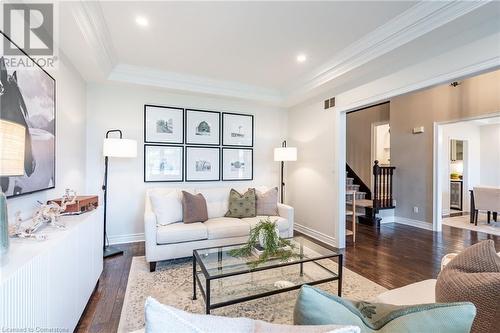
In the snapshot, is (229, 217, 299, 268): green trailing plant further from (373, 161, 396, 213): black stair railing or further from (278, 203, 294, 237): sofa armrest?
(373, 161, 396, 213): black stair railing

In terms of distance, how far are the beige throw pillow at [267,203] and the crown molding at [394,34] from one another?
72.2 inches

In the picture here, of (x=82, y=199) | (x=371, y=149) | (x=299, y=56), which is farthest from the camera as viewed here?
(x=371, y=149)

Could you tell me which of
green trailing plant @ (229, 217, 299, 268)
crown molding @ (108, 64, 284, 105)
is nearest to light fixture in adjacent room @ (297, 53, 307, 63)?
crown molding @ (108, 64, 284, 105)

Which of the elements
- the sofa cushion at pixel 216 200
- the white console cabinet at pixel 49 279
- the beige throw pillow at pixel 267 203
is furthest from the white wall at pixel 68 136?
the beige throw pillow at pixel 267 203

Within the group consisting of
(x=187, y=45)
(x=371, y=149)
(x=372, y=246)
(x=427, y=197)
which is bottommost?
(x=372, y=246)

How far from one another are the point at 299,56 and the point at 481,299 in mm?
2982

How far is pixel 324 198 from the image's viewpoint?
3949 millimetres

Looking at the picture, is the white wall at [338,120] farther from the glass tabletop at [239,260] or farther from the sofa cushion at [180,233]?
the sofa cushion at [180,233]

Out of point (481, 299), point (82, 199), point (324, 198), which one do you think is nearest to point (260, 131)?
point (324, 198)

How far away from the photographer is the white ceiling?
7.02 feet

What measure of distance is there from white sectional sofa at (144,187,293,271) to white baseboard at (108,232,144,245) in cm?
92

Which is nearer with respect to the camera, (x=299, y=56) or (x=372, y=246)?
(x=299, y=56)

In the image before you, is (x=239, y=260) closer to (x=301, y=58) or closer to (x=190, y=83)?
(x=301, y=58)

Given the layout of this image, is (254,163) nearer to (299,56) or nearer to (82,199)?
(299,56)
